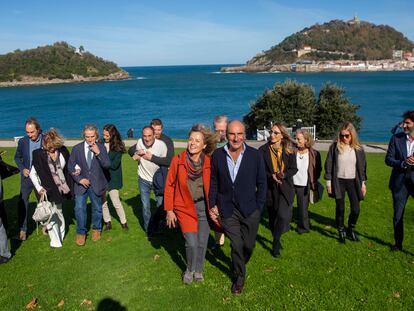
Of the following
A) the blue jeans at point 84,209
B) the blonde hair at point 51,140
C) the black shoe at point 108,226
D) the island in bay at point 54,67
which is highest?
the island in bay at point 54,67

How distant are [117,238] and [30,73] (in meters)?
168

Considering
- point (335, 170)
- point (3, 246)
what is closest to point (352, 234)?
point (335, 170)

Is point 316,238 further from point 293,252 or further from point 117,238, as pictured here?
point 117,238

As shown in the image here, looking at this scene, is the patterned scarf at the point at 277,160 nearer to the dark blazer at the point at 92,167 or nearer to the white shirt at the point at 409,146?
the white shirt at the point at 409,146

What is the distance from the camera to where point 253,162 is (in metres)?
4.55

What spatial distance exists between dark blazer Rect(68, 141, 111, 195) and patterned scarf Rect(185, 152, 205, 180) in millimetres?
2123

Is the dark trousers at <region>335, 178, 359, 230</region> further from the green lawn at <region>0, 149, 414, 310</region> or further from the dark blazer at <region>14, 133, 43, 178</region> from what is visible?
the dark blazer at <region>14, 133, 43, 178</region>

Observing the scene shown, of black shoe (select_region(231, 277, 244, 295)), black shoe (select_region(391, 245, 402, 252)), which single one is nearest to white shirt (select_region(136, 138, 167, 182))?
black shoe (select_region(231, 277, 244, 295))

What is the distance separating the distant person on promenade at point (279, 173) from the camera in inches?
A: 222

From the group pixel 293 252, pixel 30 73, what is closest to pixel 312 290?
pixel 293 252

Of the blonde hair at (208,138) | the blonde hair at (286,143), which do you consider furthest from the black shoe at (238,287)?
the blonde hair at (286,143)

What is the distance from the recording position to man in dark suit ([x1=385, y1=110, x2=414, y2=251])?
17.7 feet

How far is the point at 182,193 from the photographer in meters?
4.84

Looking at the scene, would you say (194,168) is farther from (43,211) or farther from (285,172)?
(43,211)
